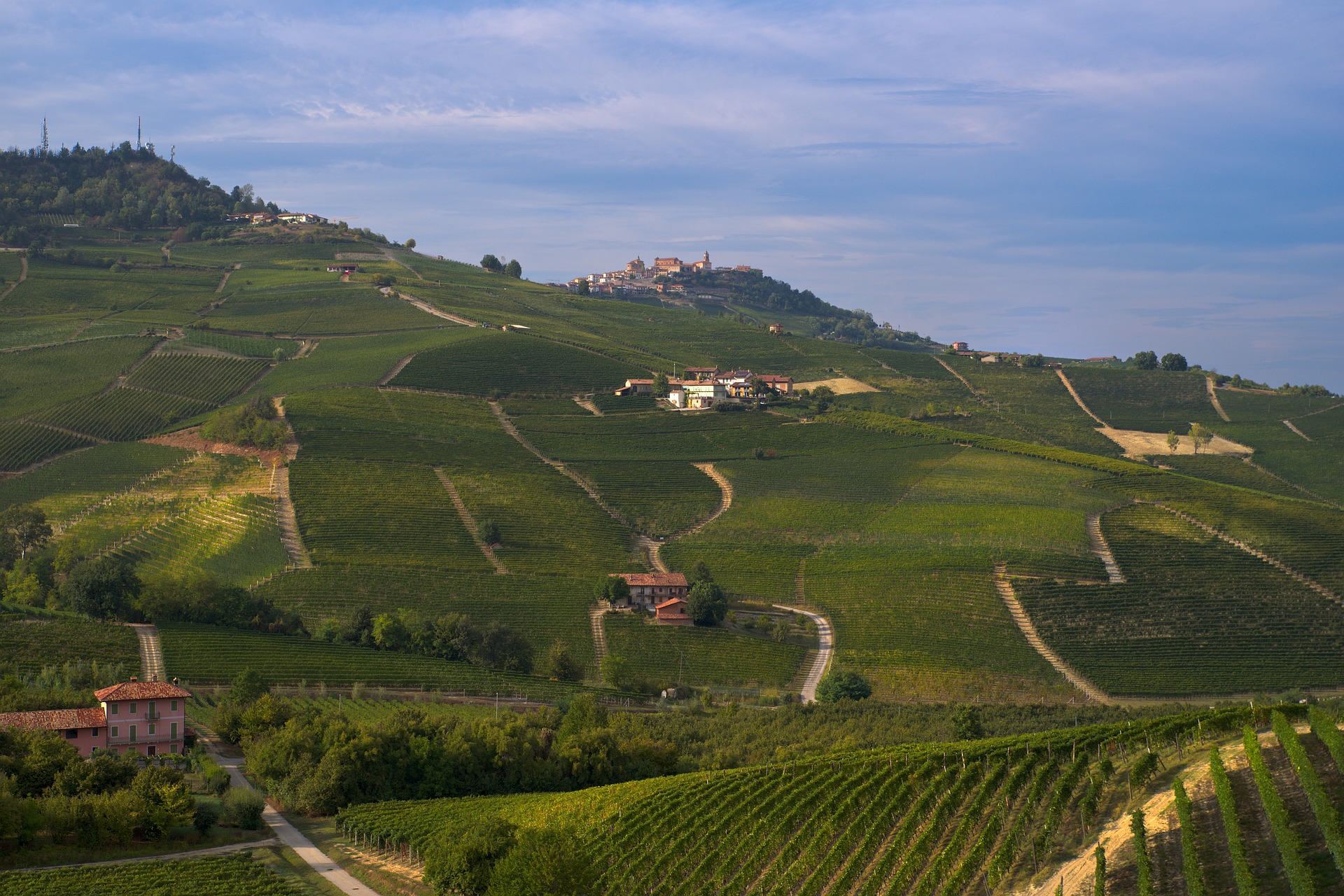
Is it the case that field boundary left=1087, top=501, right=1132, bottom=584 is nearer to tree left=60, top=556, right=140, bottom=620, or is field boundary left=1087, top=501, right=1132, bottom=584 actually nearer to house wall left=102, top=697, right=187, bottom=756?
house wall left=102, top=697, right=187, bottom=756

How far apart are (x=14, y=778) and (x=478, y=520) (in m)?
38.3

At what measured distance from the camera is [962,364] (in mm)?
133875

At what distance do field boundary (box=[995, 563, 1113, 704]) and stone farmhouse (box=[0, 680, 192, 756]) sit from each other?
37.4 m

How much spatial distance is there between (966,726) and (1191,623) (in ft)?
73.5

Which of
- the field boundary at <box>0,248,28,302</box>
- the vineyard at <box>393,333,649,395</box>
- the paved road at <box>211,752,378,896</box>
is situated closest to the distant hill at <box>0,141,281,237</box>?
the field boundary at <box>0,248,28,302</box>

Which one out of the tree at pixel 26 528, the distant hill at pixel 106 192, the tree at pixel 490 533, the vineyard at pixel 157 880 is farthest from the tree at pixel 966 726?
the distant hill at pixel 106 192

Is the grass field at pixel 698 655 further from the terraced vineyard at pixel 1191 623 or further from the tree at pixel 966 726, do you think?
the terraced vineyard at pixel 1191 623

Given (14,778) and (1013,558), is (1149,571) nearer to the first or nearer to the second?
(1013,558)

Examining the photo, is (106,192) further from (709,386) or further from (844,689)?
(844,689)

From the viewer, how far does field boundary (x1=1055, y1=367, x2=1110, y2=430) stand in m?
113

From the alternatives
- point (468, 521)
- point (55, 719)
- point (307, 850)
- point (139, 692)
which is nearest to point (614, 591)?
point (468, 521)

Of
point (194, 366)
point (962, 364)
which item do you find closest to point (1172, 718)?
point (194, 366)

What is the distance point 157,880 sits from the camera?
93.6 ft

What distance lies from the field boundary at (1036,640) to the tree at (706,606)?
48.6 ft
